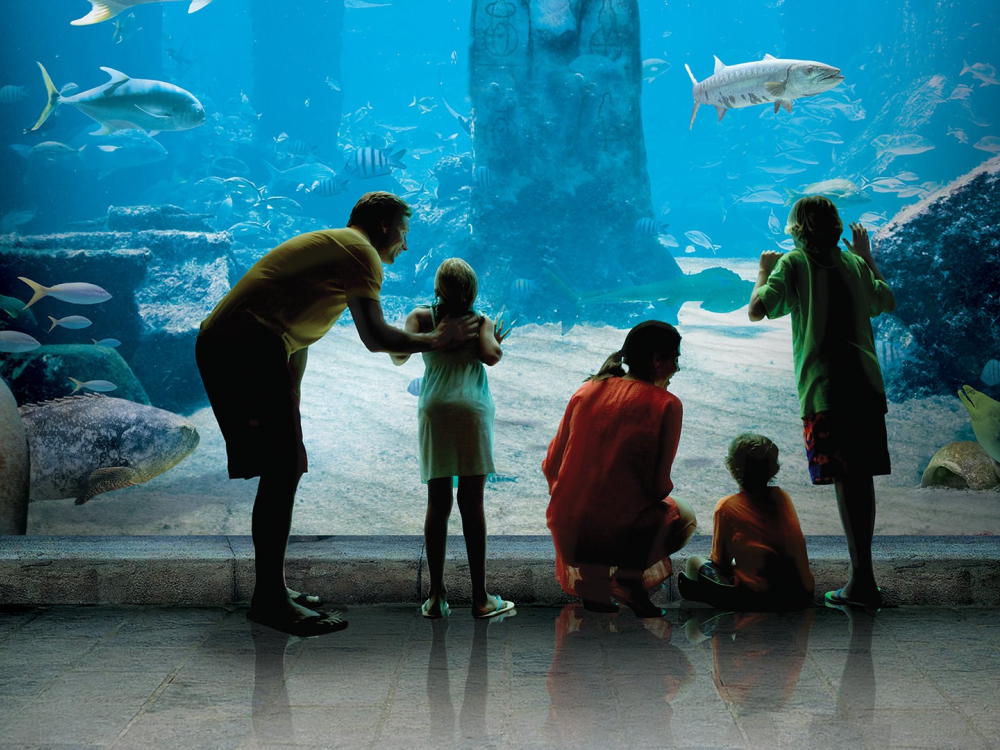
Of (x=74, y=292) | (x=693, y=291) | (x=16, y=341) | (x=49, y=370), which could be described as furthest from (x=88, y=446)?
(x=693, y=291)

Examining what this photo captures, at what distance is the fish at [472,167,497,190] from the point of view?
9.43 metres

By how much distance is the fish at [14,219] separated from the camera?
994 cm

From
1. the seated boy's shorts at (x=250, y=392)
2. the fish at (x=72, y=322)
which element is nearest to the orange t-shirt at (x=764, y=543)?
the seated boy's shorts at (x=250, y=392)

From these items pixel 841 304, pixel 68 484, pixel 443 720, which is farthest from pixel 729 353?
pixel 443 720

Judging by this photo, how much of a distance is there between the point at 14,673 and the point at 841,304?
300 cm

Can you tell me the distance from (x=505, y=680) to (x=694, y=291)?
750 centimetres

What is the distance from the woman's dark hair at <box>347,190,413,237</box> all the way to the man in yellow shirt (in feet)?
0.25

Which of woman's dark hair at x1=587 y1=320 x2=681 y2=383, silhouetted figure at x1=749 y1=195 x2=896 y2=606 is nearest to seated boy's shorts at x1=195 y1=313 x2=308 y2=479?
woman's dark hair at x1=587 y1=320 x2=681 y2=383

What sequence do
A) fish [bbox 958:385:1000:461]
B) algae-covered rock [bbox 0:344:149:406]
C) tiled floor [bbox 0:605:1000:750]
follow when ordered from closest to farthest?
1. tiled floor [bbox 0:605:1000:750]
2. fish [bbox 958:385:1000:461]
3. algae-covered rock [bbox 0:344:149:406]

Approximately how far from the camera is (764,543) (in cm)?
253

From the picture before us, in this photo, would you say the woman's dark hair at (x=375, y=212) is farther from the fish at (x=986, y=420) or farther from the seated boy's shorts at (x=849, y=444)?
the fish at (x=986, y=420)

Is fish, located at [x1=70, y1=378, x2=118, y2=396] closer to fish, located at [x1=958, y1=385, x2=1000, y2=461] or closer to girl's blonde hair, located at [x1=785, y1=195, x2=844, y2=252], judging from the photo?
girl's blonde hair, located at [x1=785, y1=195, x2=844, y2=252]

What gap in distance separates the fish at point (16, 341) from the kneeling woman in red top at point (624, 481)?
490cm

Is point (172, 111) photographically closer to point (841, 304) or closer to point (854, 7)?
point (841, 304)
